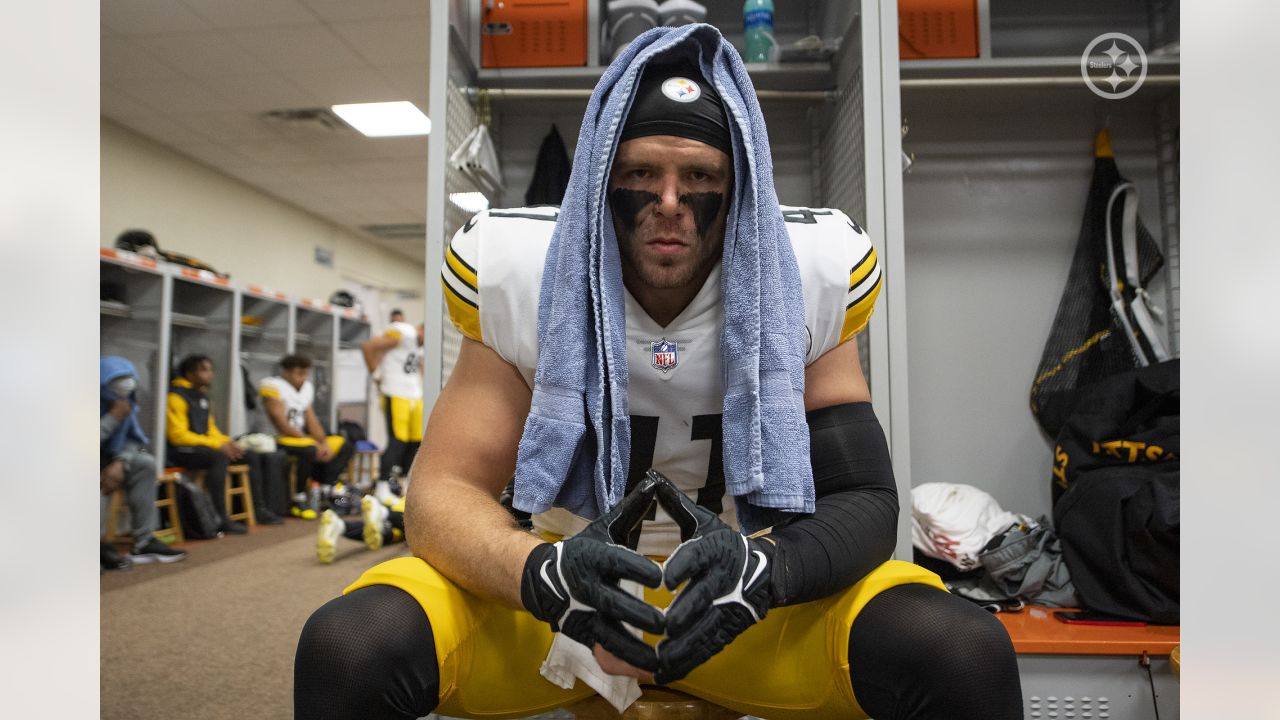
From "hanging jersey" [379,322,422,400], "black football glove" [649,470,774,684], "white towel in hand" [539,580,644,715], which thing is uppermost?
"hanging jersey" [379,322,422,400]

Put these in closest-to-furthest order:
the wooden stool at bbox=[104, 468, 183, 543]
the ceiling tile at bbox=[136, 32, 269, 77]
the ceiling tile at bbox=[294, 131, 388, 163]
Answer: the ceiling tile at bbox=[136, 32, 269, 77], the wooden stool at bbox=[104, 468, 183, 543], the ceiling tile at bbox=[294, 131, 388, 163]

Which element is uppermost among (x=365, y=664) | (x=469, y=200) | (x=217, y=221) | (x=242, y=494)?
(x=217, y=221)

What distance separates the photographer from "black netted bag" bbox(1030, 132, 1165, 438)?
2152mm

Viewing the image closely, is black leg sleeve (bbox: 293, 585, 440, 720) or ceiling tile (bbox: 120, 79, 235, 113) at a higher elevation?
ceiling tile (bbox: 120, 79, 235, 113)

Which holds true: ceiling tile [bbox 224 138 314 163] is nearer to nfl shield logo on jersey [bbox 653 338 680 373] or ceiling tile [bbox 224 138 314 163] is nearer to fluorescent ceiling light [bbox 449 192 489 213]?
fluorescent ceiling light [bbox 449 192 489 213]

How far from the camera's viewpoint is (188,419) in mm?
5082

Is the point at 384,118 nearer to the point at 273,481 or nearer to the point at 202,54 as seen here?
the point at 202,54

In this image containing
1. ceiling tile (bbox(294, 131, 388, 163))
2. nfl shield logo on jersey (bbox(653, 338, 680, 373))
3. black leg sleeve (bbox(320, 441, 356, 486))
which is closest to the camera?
nfl shield logo on jersey (bbox(653, 338, 680, 373))

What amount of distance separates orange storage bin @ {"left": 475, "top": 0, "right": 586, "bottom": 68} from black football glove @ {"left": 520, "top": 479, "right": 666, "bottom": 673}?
1.62 m

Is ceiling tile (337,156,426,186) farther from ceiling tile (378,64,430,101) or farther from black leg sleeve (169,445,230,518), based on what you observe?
black leg sleeve (169,445,230,518)

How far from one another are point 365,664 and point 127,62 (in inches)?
194

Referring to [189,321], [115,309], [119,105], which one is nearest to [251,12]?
[119,105]

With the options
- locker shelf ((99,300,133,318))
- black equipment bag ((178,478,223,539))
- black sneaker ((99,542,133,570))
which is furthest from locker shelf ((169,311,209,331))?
black sneaker ((99,542,133,570))

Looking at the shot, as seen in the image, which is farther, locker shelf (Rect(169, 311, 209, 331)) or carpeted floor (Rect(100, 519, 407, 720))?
locker shelf (Rect(169, 311, 209, 331))
